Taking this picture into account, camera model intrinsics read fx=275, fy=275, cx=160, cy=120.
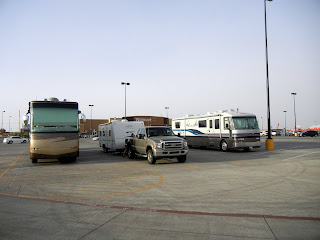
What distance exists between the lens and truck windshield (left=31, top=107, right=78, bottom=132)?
1464cm

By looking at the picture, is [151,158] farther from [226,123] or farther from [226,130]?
[226,123]

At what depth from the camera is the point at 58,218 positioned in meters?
5.40

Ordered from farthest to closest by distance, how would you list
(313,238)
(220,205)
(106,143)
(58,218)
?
1. (106,143)
2. (220,205)
3. (58,218)
4. (313,238)

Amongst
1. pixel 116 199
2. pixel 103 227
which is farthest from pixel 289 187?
pixel 103 227

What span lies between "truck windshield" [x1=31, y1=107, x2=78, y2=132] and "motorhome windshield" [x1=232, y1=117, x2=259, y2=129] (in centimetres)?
1167

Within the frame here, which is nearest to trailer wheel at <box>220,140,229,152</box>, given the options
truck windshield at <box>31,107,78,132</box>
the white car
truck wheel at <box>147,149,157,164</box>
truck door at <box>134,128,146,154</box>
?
truck door at <box>134,128,146,154</box>

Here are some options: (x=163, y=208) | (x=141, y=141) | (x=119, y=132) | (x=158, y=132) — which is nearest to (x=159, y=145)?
(x=158, y=132)

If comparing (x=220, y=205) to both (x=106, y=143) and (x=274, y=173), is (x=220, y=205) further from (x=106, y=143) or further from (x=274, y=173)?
(x=106, y=143)

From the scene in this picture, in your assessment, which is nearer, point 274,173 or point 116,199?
point 116,199

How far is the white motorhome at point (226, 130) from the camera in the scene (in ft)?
67.5

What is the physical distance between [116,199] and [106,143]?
16.3 metres

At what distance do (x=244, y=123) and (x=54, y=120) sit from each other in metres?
13.5

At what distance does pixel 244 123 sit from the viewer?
20.9m

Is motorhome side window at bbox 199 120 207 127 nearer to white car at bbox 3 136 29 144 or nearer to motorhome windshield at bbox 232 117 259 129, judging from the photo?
motorhome windshield at bbox 232 117 259 129
